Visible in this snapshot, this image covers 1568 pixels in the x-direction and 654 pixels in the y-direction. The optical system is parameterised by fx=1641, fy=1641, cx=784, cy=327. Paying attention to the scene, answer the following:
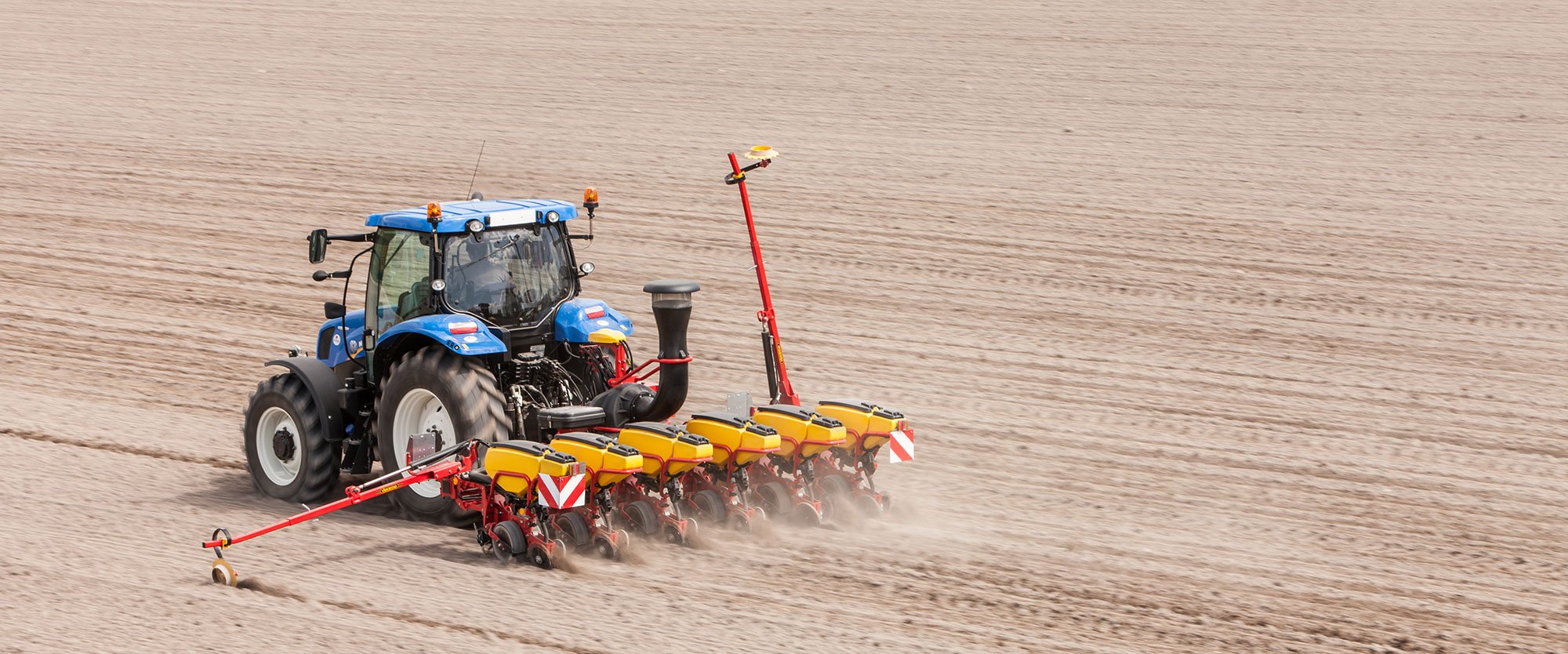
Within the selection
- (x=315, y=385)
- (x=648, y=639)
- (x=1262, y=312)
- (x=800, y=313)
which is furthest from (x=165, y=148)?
(x=648, y=639)

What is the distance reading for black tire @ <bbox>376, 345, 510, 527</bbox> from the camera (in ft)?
27.4

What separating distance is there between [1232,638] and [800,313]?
7315mm

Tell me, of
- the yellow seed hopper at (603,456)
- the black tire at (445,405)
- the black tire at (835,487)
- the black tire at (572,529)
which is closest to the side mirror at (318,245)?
the black tire at (445,405)

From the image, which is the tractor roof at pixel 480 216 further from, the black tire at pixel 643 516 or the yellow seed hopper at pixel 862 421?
the yellow seed hopper at pixel 862 421

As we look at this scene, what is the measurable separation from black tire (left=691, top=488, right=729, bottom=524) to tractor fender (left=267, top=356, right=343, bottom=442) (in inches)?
84.3

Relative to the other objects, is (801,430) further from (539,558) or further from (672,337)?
(539,558)

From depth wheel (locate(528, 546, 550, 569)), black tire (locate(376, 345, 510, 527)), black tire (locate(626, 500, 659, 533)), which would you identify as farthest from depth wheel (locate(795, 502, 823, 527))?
→ black tire (locate(376, 345, 510, 527))

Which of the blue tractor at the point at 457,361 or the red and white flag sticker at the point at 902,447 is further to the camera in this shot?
the red and white flag sticker at the point at 902,447

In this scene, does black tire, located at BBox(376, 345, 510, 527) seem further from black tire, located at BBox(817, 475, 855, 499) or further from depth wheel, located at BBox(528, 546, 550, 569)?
black tire, located at BBox(817, 475, 855, 499)

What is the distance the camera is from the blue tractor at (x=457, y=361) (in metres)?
8.50

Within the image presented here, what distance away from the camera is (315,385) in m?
9.08

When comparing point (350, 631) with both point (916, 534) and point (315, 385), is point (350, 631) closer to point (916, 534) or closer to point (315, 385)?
point (315, 385)

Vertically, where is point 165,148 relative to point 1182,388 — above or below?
above

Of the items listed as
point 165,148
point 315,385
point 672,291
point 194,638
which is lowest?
point 194,638
